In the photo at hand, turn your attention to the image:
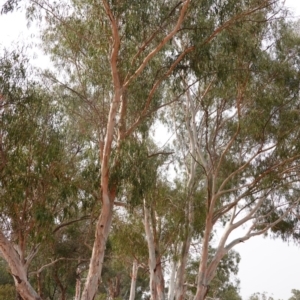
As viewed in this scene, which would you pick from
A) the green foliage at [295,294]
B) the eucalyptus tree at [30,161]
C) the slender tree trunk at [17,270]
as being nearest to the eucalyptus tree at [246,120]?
the eucalyptus tree at [30,161]

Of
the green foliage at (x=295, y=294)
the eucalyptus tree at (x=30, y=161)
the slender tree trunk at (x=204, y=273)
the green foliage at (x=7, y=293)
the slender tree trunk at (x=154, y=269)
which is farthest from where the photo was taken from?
the green foliage at (x=295, y=294)

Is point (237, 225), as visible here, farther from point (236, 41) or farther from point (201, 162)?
point (236, 41)

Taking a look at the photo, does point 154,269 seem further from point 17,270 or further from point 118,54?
point 118,54

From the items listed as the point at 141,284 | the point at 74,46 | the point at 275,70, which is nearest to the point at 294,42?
the point at 275,70

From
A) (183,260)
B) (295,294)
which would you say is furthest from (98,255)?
(295,294)

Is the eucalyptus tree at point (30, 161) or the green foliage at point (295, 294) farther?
the green foliage at point (295, 294)

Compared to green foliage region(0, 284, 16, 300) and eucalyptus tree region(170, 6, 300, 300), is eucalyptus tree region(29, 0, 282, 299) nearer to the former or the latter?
eucalyptus tree region(170, 6, 300, 300)

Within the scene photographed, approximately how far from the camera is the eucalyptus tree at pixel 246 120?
9.65 m

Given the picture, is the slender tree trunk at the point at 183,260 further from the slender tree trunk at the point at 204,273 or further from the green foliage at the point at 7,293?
the green foliage at the point at 7,293

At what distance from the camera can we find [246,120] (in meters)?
10.8

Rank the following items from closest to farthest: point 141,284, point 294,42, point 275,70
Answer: point 275,70
point 294,42
point 141,284

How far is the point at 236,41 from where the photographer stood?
9.12 m

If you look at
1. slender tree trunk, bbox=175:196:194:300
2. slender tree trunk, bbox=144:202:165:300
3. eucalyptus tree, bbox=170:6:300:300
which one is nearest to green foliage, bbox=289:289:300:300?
→ eucalyptus tree, bbox=170:6:300:300

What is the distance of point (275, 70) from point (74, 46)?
14.4 feet
